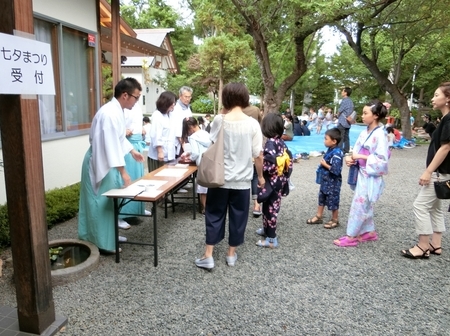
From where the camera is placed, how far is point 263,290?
3.10 meters

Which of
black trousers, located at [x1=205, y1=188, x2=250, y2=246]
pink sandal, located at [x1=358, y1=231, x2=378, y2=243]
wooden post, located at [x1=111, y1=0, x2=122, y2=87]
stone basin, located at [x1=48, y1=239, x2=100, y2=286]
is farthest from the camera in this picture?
wooden post, located at [x1=111, y1=0, x2=122, y2=87]

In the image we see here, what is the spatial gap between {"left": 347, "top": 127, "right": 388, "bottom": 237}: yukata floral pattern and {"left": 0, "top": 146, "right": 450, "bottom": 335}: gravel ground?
34 cm

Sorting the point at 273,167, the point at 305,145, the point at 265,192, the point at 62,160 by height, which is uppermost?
the point at 273,167

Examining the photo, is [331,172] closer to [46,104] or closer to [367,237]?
[367,237]

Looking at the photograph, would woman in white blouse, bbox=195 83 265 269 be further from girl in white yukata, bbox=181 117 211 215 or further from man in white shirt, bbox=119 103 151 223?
man in white shirt, bbox=119 103 151 223

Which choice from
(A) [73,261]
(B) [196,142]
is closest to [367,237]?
(B) [196,142]

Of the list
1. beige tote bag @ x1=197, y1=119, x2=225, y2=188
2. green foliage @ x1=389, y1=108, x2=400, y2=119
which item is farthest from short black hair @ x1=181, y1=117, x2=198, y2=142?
green foliage @ x1=389, y1=108, x2=400, y2=119

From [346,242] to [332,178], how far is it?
0.83 metres

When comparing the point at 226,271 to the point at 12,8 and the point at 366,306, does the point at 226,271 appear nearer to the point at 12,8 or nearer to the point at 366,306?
the point at 366,306

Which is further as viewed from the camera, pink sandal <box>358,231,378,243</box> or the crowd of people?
pink sandal <box>358,231,378,243</box>

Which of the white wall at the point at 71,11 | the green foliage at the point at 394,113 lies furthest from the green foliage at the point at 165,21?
the white wall at the point at 71,11

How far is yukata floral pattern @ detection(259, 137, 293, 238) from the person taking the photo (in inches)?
150

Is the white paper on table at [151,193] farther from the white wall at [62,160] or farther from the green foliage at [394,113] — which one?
the green foliage at [394,113]

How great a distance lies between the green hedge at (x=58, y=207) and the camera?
4.06m
